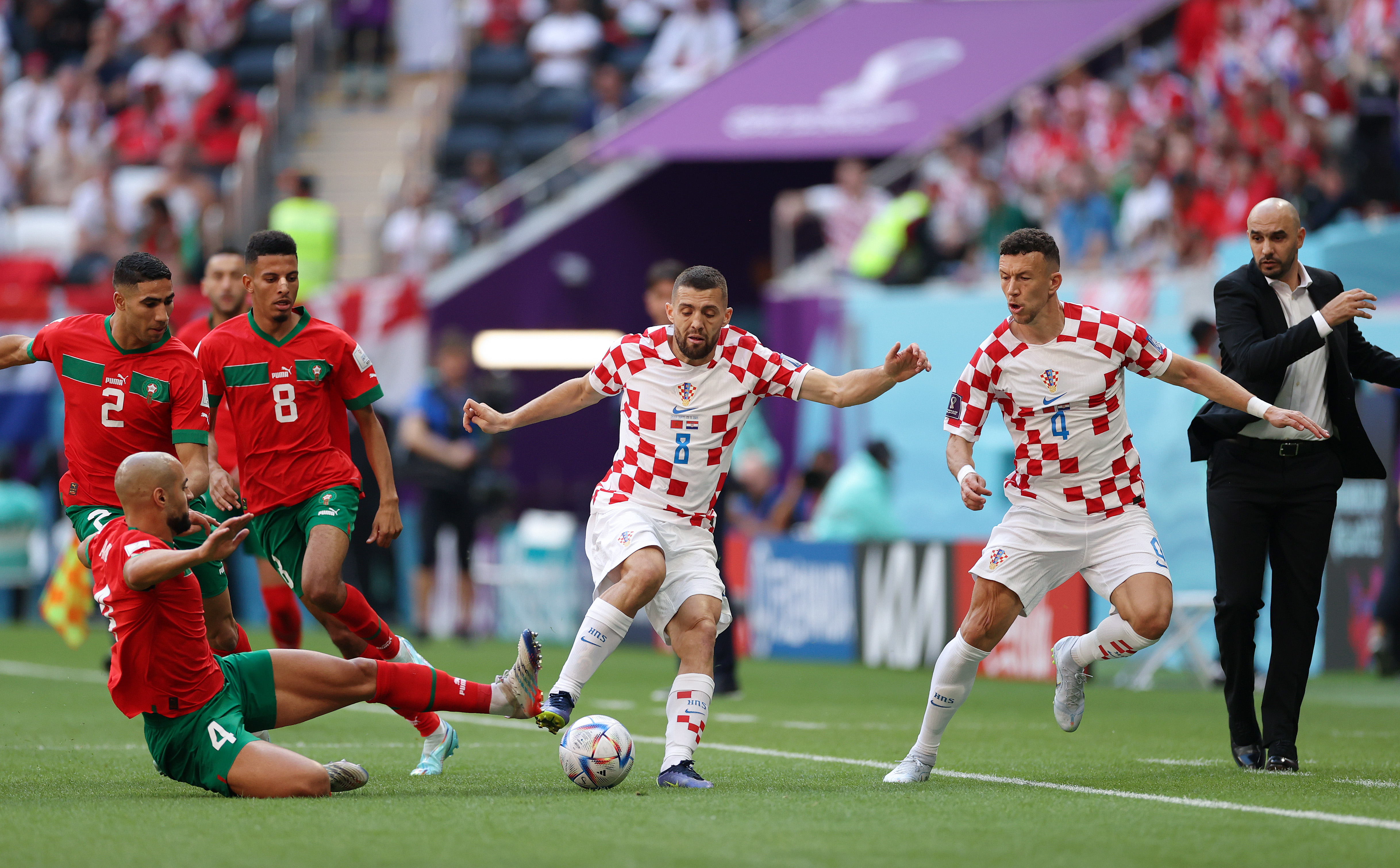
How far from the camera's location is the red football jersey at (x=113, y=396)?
7.97 metres

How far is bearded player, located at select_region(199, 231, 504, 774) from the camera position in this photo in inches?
319

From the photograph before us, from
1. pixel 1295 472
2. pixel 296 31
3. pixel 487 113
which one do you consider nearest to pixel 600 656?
pixel 1295 472

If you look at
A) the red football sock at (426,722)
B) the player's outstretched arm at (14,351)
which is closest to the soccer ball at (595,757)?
the red football sock at (426,722)

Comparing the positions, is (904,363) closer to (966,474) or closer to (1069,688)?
(966,474)

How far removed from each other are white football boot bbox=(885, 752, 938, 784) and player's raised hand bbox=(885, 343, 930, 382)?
156 centimetres

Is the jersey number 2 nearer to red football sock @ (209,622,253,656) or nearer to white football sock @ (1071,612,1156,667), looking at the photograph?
red football sock @ (209,622,253,656)

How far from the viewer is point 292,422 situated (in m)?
8.25

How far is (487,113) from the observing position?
24.7 m

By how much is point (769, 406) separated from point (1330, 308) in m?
12.4

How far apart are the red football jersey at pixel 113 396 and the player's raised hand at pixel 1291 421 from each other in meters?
4.55

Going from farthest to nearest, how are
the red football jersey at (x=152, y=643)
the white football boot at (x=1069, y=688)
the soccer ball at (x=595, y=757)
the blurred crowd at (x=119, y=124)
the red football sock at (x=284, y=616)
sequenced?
1. the blurred crowd at (x=119, y=124)
2. the red football sock at (x=284, y=616)
3. the white football boot at (x=1069, y=688)
4. the soccer ball at (x=595, y=757)
5. the red football jersey at (x=152, y=643)

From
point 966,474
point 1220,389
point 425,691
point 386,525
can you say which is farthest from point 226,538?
point 1220,389

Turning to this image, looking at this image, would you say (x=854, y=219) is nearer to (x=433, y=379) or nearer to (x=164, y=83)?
(x=433, y=379)

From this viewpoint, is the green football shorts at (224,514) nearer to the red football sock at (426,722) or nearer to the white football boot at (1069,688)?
the red football sock at (426,722)
